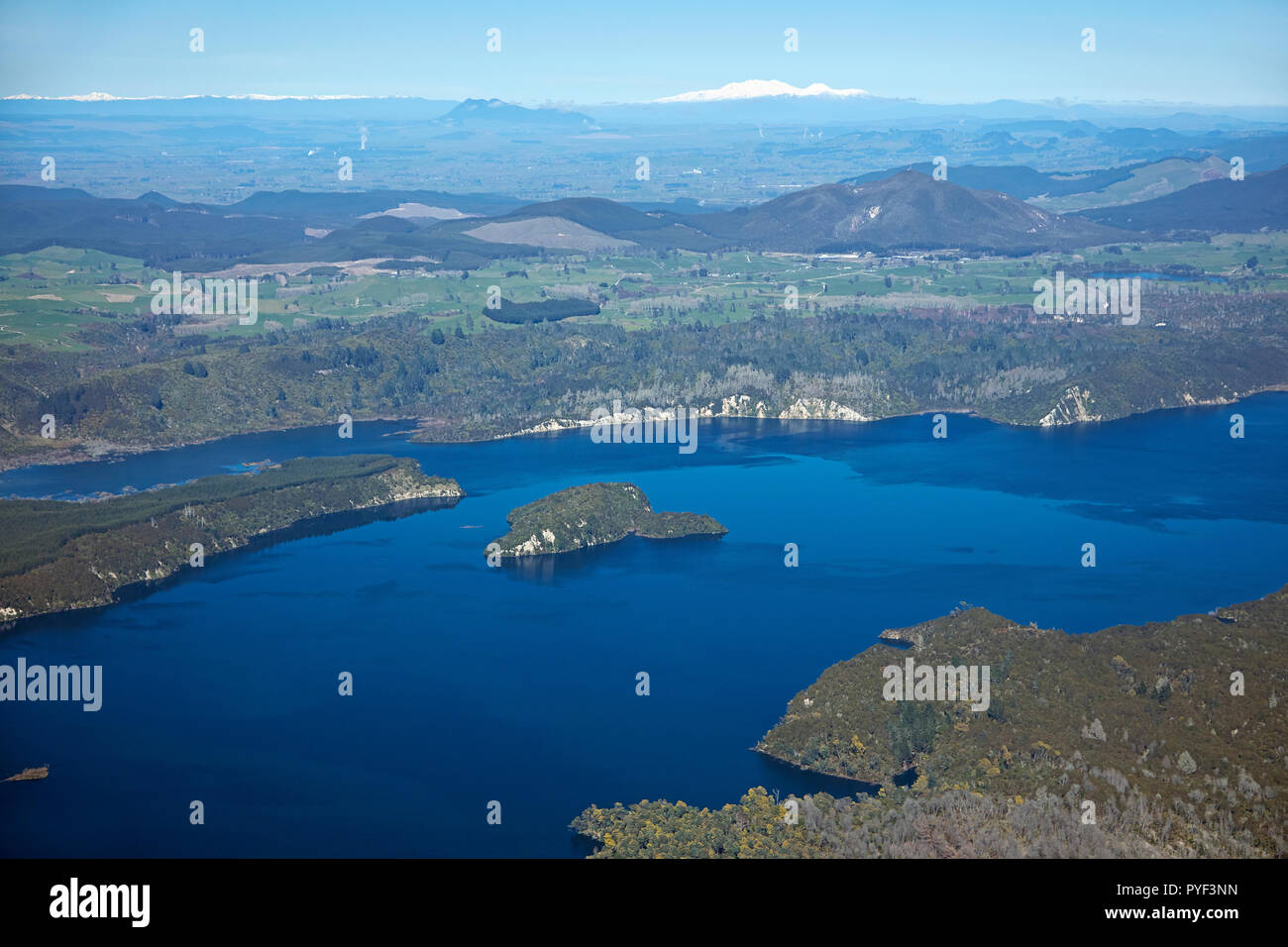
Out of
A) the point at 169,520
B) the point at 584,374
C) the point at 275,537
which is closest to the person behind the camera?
the point at 169,520

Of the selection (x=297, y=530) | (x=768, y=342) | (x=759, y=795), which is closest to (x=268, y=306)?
(x=768, y=342)

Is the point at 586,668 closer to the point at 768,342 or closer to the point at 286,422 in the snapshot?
the point at 286,422
